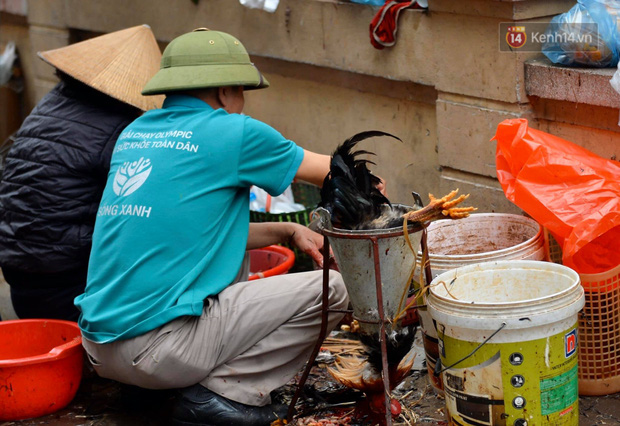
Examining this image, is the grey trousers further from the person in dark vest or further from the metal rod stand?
the person in dark vest

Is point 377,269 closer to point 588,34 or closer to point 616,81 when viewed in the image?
point 616,81

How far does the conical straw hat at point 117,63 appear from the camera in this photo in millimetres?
4266

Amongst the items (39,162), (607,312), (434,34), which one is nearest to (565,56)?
(434,34)

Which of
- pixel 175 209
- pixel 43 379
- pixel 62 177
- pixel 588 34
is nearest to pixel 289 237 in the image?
pixel 175 209

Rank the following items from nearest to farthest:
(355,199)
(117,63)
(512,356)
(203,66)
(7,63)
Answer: (512,356) < (355,199) < (203,66) < (117,63) < (7,63)

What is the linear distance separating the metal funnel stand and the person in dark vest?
1525 millimetres

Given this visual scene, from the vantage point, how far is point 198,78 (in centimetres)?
351

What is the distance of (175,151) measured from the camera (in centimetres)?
344

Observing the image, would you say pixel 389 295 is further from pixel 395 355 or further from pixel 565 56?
pixel 565 56

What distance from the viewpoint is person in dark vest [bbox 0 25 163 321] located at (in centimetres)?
418

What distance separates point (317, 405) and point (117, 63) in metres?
2.06

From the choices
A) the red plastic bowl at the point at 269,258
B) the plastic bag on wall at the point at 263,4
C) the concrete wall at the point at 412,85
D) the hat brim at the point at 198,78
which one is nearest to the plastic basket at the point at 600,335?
the concrete wall at the point at 412,85

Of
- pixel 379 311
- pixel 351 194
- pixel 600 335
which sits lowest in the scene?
pixel 600 335

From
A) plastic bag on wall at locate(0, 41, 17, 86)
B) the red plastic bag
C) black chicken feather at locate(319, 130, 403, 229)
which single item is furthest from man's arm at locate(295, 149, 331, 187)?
plastic bag on wall at locate(0, 41, 17, 86)
